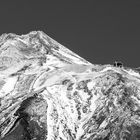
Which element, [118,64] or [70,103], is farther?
[118,64]

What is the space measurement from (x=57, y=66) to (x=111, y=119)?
4596cm

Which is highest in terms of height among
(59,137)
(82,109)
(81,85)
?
(81,85)

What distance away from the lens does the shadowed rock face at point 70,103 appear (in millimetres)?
113250

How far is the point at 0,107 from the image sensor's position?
129500mm

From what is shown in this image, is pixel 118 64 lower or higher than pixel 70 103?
higher

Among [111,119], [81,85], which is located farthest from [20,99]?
[111,119]

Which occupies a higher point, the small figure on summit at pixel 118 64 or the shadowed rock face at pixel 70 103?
the small figure on summit at pixel 118 64

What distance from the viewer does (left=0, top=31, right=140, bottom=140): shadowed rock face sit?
372ft

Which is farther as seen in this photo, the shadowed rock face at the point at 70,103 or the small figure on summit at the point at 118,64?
the small figure on summit at the point at 118,64

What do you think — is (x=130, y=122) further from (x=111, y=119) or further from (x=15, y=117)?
(x=15, y=117)

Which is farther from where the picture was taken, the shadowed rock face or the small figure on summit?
the small figure on summit

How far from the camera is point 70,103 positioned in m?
124

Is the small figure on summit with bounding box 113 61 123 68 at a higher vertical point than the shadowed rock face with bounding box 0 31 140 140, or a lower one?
higher

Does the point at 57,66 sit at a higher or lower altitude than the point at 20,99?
higher
